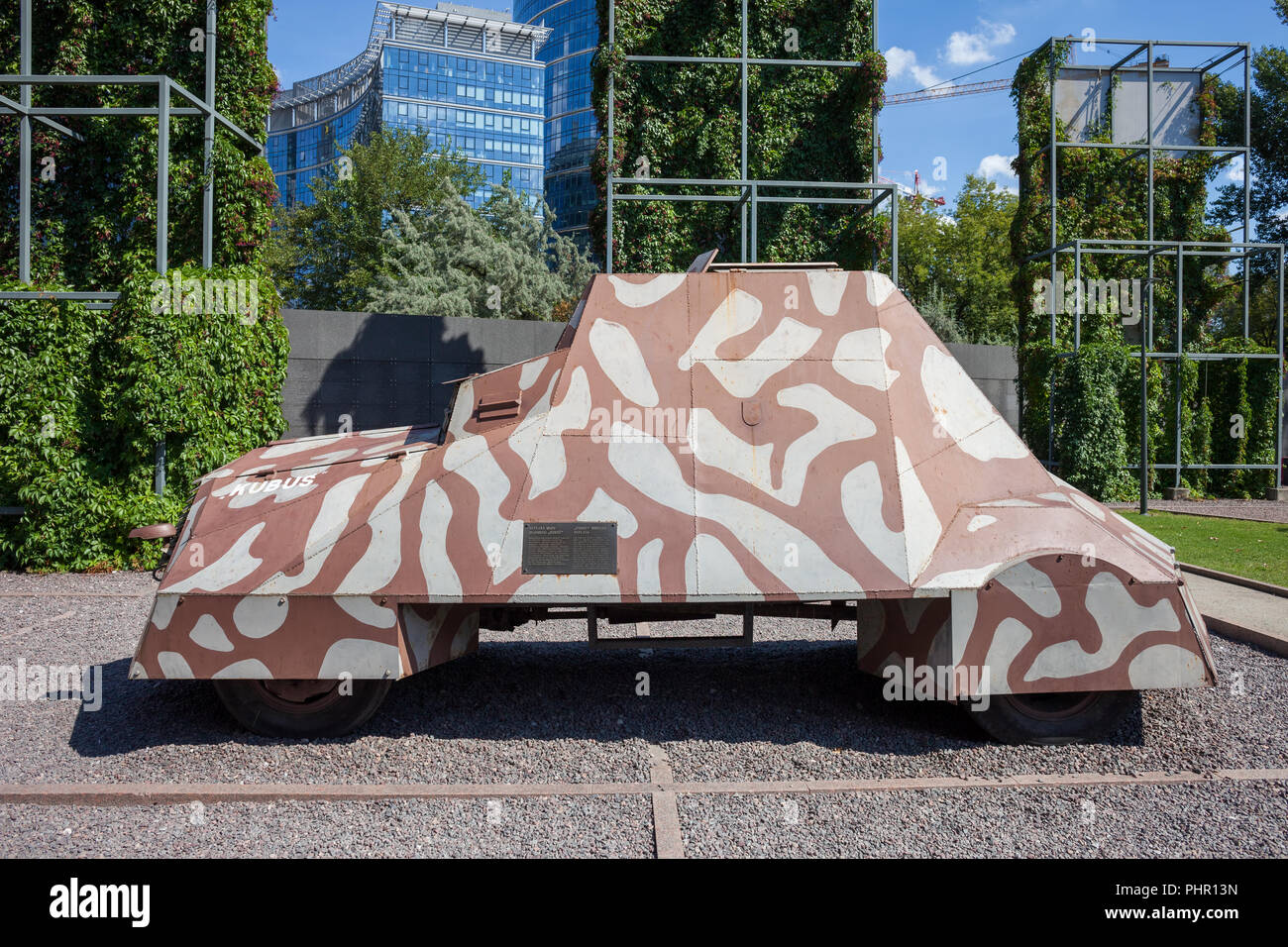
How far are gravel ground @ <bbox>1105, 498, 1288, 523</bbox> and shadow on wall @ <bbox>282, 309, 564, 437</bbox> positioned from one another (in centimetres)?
1262

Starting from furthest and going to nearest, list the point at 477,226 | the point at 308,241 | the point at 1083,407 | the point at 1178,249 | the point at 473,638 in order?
the point at 308,241, the point at 477,226, the point at 1178,249, the point at 1083,407, the point at 473,638

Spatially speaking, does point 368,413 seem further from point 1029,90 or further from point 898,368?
point 1029,90

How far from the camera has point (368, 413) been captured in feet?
41.7

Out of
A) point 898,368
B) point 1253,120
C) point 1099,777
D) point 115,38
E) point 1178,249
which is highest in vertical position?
point 1253,120

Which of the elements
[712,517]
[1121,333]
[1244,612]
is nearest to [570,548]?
[712,517]

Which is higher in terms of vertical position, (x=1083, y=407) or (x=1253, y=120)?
(x=1253, y=120)

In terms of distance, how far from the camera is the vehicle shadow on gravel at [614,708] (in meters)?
4.46

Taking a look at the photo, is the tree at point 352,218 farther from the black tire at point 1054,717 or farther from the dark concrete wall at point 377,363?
the black tire at point 1054,717

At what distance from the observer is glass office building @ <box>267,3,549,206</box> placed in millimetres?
103875

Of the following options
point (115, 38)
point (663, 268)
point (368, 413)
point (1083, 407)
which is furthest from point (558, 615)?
point (1083, 407)

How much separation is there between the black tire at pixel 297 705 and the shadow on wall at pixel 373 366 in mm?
8444

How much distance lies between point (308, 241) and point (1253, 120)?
37018mm

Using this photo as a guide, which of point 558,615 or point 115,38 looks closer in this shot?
point 558,615

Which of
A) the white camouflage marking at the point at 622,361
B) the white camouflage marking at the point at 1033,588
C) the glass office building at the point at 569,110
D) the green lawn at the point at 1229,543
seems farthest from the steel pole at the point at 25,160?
the glass office building at the point at 569,110
